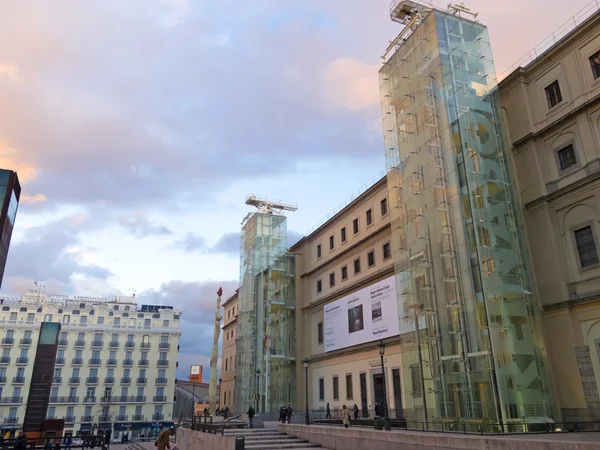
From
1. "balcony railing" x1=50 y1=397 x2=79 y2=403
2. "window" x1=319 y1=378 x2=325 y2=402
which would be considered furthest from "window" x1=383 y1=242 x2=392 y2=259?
"balcony railing" x1=50 y1=397 x2=79 y2=403

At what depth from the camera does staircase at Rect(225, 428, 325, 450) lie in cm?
2053

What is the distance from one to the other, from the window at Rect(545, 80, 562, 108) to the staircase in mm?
19884

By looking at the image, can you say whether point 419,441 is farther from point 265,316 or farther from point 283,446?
point 265,316

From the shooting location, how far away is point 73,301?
257ft

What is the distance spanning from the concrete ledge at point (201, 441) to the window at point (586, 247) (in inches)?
667

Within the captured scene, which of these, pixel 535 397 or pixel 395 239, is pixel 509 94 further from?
pixel 535 397

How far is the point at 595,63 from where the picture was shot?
71.3 ft

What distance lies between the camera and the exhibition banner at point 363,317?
31.8 m

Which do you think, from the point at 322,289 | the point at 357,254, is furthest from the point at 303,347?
the point at 357,254

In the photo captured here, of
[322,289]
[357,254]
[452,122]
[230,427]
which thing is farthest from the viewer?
[322,289]

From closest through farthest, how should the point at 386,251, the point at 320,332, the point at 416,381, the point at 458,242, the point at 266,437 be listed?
the point at 266,437 < the point at 458,242 < the point at 416,381 < the point at 386,251 < the point at 320,332

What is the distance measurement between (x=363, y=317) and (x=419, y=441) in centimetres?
2030

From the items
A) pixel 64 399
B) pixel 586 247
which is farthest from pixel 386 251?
pixel 64 399

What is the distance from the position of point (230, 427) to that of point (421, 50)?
24.4 metres
